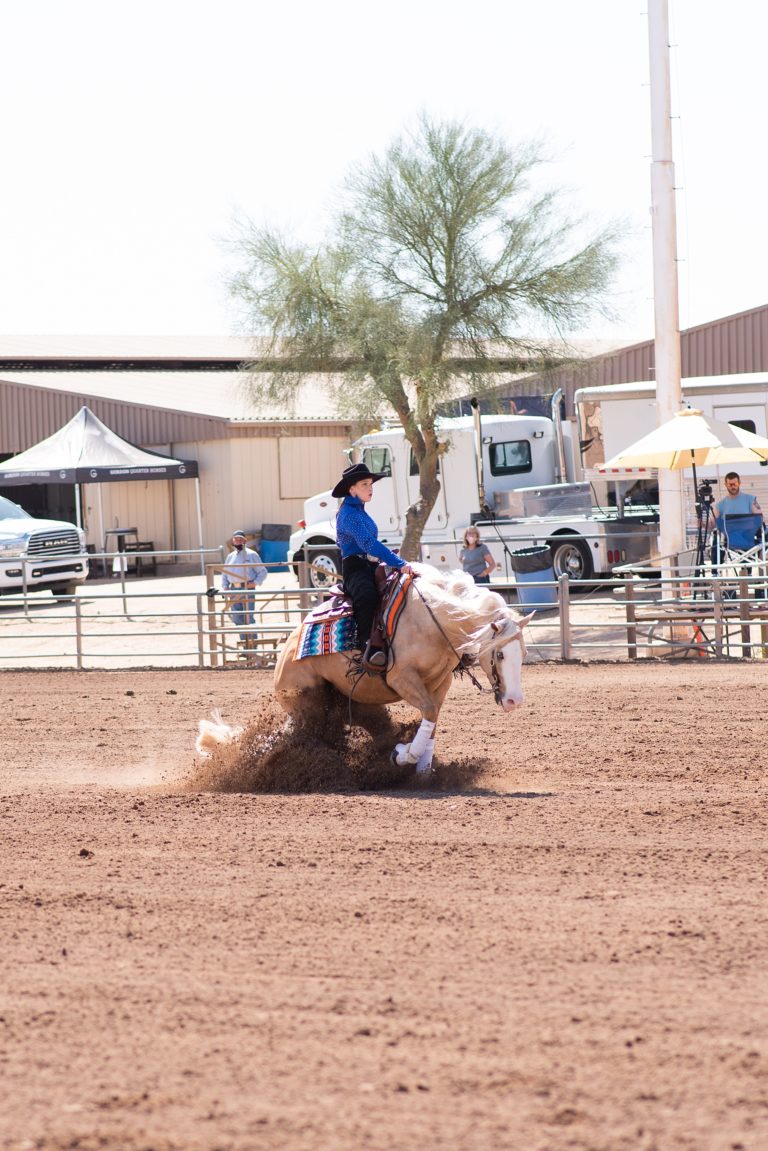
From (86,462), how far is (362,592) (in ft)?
76.7

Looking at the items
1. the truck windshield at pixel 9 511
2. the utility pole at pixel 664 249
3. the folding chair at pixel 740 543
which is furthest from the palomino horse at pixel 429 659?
the truck windshield at pixel 9 511

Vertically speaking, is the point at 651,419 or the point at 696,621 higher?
the point at 651,419

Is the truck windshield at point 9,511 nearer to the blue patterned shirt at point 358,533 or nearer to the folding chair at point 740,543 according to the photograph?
the folding chair at point 740,543

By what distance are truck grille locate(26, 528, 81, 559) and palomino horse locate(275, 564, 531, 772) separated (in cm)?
1801

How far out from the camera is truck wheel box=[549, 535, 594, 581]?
70.2 ft

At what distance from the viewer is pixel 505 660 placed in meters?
8.34

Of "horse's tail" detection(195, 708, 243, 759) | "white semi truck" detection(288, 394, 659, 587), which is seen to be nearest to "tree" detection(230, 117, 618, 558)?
"white semi truck" detection(288, 394, 659, 587)

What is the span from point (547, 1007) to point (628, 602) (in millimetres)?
11244

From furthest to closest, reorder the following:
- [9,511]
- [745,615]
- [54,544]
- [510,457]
Result: [9,511] → [54,544] → [510,457] → [745,615]

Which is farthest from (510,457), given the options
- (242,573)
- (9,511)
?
(9,511)

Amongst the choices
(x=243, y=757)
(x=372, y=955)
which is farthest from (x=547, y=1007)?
(x=243, y=757)

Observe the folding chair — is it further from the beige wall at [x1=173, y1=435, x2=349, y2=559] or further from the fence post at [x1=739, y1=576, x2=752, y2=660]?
the beige wall at [x1=173, y1=435, x2=349, y2=559]

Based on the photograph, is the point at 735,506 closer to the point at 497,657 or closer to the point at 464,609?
the point at 464,609

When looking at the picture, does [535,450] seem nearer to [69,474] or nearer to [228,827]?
[69,474]
